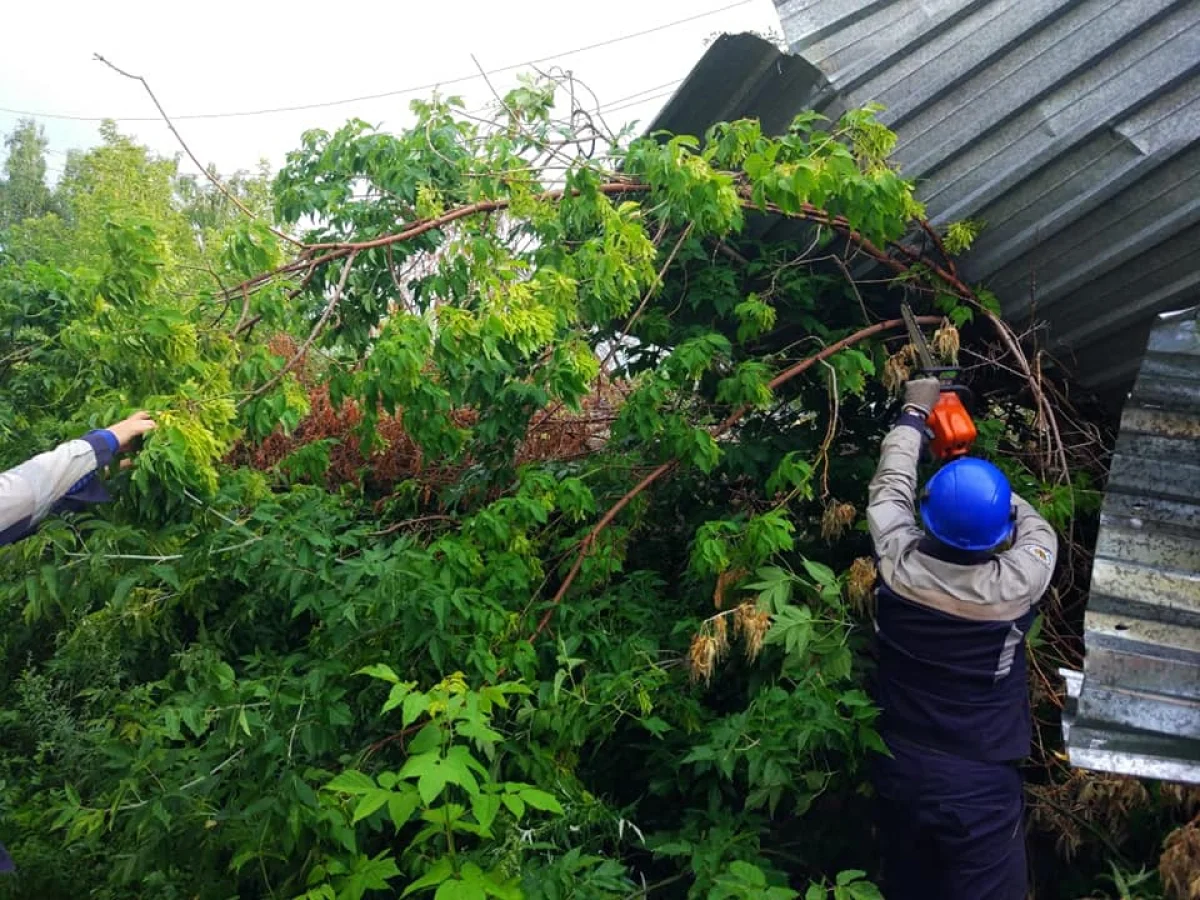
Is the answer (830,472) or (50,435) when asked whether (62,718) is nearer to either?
(50,435)

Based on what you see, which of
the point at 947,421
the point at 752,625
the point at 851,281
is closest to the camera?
the point at 752,625

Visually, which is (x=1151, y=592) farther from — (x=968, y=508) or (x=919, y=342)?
(x=919, y=342)

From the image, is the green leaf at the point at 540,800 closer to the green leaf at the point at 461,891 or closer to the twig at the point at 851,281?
the green leaf at the point at 461,891

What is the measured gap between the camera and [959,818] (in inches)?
134

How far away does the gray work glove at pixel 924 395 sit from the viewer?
3898 millimetres

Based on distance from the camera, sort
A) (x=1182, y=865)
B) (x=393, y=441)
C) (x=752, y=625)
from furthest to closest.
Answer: (x=393, y=441), (x=752, y=625), (x=1182, y=865)

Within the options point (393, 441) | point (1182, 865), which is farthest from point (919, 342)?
point (393, 441)

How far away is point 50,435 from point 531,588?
10.4ft

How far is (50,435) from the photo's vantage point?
546cm

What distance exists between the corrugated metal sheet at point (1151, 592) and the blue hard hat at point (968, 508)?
466 millimetres

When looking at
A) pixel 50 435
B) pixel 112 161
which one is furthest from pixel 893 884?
pixel 112 161

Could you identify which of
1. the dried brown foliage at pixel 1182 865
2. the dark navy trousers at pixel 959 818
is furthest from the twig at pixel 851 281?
the dried brown foliage at pixel 1182 865

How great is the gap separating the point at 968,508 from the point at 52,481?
2951 millimetres

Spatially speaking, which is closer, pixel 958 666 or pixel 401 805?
pixel 401 805
